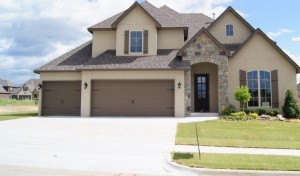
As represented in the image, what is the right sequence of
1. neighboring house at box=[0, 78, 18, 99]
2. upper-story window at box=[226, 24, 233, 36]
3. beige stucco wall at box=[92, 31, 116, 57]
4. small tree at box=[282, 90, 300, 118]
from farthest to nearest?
neighboring house at box=[0, 78, 18, 99] < beige stucco wall at box=[92, 31, 116, 57] < upper-story window at box=[226, 24, 233, 36] < small tree at box=[282, 90, 300, 118]

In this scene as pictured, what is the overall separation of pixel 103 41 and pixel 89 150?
14.0 meters

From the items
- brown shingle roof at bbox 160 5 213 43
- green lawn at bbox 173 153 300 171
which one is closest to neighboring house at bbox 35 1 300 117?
brown shingle roof at bbox 160 5 213 43

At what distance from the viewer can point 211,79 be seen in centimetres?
2014

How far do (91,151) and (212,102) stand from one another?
1340cm

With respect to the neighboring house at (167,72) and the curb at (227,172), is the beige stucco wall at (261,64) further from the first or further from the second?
the curb at (227,172)

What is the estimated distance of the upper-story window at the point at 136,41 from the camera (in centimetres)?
Result: 2023

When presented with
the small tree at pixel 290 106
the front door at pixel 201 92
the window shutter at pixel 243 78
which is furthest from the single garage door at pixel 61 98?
the small tree at pixel 290 106

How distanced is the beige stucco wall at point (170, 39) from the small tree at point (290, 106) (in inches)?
311

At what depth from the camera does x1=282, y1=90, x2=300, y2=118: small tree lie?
1782cm

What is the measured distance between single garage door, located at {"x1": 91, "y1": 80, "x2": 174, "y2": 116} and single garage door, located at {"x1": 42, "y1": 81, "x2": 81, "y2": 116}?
60.2 inches

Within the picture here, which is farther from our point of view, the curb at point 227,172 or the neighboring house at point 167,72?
the neighboring house at point 167,72

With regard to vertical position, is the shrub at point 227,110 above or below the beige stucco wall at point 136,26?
below

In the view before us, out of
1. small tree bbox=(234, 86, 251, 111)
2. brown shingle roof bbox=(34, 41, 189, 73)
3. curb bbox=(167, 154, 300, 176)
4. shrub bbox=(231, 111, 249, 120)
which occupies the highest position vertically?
brown shingle roof bbox=(34, 41, 189, 73)

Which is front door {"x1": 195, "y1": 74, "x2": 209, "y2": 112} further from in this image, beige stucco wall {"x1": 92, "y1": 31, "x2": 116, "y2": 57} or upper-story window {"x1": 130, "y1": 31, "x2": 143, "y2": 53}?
beige stucco wall {"x1": 92, "y1": 31, "x2": 116, "y2": 57}
